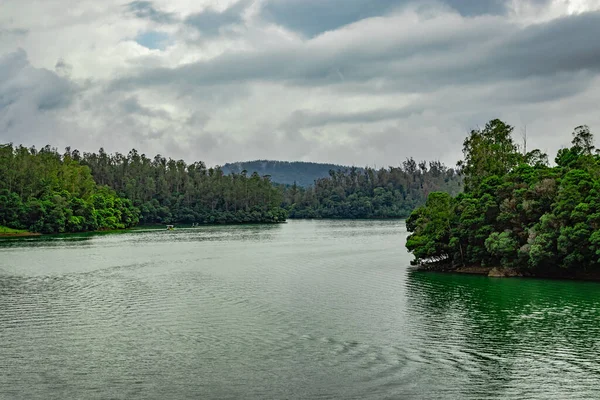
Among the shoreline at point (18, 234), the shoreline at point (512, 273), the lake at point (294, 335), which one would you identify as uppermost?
the shoreline at point (18, 234)

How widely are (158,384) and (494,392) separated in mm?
13945

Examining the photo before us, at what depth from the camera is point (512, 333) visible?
34719 millimetres

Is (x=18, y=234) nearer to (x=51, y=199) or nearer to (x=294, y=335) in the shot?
(x=51, y=199)

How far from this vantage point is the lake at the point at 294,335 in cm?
2548

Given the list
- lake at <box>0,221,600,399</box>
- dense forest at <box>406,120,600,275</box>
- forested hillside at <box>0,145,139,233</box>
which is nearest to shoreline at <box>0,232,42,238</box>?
forested hillside at <box>0,145,139,233</box>

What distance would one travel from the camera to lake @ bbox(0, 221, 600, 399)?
83.6 ft

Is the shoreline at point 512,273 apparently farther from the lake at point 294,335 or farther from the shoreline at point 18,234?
the shoreline at point 18,234

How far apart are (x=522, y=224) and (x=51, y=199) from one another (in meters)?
114

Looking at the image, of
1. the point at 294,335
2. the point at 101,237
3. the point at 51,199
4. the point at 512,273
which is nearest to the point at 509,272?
the point at 512,273

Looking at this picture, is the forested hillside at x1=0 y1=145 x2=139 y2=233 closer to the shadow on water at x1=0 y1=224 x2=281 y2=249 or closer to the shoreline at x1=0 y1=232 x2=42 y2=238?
the shoreline at x1=0 y1=232 x2=42 y2=238

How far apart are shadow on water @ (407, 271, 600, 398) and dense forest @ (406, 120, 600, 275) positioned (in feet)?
9.49

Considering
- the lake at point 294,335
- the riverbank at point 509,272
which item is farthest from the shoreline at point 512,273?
the lake at point 294,335

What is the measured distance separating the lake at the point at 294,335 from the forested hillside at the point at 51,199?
74.1 meters

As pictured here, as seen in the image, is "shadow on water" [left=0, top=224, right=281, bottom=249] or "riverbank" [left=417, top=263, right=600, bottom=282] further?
"shadow on water" [left=0, top=224, right=281, bottom=249]
